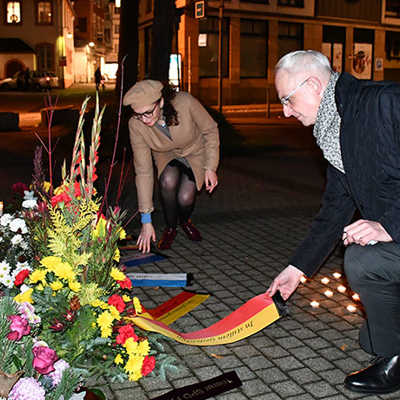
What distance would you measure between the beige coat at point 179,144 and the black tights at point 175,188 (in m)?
0.07

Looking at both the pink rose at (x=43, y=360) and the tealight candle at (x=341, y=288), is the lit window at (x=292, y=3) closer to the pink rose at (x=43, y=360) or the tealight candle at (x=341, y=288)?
the tealight candle at (x=341, y=288)

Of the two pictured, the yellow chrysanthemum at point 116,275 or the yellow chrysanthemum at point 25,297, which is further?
the yellow chrysanthemum at point 116,275

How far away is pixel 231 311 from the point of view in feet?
15.1

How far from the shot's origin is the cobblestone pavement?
3.48 m

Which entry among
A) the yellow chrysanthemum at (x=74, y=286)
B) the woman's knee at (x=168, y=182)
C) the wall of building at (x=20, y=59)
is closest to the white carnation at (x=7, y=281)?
the yellow chrysanthemum at (x=74, y=286)

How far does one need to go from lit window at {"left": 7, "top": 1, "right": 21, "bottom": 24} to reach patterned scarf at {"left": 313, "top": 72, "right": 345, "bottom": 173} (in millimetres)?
58333

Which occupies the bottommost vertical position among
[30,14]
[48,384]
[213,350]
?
[213,350]

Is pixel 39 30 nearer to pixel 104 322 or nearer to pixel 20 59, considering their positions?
pixel 20 59

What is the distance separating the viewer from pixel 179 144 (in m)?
6.05

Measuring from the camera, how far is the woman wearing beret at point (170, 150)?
5.04 meters

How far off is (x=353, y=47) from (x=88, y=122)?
2840 cm

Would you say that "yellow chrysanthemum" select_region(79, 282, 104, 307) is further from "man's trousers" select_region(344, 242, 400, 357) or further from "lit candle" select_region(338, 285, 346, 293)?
"lit candle" select_region(338, 285, 346, 293)

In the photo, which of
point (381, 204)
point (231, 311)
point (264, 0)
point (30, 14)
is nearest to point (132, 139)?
point (231, 311)

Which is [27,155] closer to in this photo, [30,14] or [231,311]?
[231,311]
